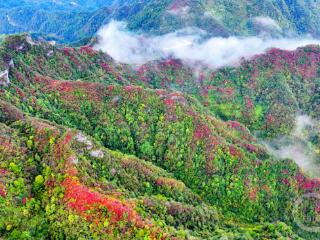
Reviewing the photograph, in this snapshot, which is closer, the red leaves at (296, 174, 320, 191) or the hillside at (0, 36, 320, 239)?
the hillside at (0, 36, 320, 239)

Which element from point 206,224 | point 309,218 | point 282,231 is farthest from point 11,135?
point 309,218

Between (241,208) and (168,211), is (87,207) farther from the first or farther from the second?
(241,208)

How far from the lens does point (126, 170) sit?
14900 cm

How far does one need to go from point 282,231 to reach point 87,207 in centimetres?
8188

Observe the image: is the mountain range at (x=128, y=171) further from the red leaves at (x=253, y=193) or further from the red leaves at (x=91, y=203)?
the red leaves at (x=253, y=193)

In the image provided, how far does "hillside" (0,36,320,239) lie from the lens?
118m

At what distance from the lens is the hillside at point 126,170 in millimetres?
117812

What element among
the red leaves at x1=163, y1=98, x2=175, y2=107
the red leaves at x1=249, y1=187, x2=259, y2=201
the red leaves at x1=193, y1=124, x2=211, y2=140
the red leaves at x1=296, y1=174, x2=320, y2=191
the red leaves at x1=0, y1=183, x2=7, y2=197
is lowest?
the red leaves at x1=0, y1=183, x2=7, y2=197

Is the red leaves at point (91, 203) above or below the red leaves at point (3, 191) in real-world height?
above

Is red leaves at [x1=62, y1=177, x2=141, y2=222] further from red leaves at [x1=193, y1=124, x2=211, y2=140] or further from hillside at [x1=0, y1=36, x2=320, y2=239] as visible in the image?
red leaves at [x1=193, y1=124, x2=211, y2=140]

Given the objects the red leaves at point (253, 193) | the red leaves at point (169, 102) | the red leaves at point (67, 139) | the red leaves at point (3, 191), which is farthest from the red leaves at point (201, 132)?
the red leaves at point (3, 191)

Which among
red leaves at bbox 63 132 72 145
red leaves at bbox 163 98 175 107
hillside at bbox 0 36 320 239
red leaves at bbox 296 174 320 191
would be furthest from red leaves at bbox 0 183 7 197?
red leaves at bbox 296 174 320 191

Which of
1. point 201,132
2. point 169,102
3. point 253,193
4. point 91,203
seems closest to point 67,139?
point 91,203

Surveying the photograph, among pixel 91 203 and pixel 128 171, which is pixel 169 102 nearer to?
pixel 128 171
